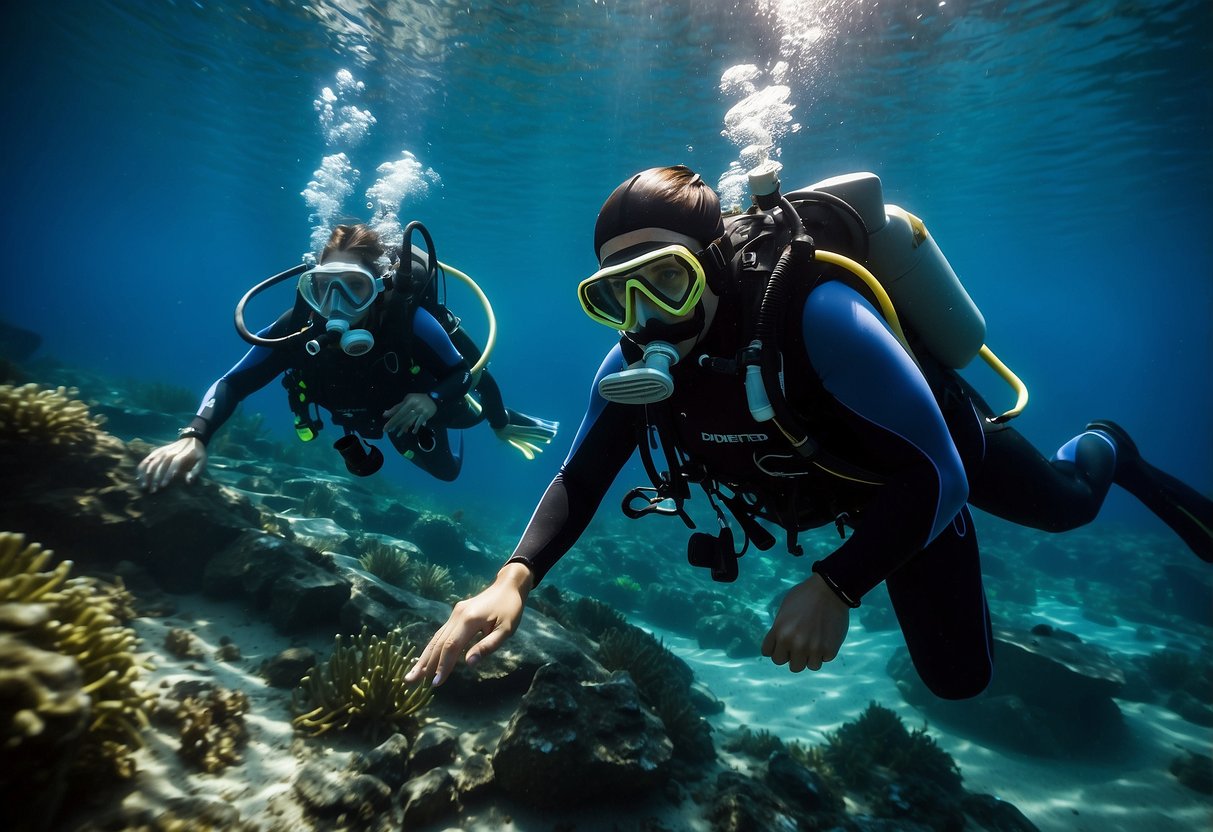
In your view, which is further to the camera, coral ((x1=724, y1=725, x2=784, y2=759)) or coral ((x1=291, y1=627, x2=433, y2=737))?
coral ((x1=724, y1=725, x2=784, y2=759))

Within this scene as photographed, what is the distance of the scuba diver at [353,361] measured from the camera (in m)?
4.40

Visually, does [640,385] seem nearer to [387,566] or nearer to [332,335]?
[332,335]

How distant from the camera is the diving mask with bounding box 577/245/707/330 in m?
2.19

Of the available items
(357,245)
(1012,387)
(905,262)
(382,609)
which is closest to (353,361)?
(357,245)

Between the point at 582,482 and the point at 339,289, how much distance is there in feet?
11.6

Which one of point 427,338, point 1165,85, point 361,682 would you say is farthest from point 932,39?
point 361,682

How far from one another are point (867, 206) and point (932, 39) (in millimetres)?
15128

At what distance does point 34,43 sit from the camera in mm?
18297

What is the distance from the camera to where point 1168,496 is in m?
4.03

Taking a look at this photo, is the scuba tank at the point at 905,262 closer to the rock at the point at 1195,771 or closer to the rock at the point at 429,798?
the rock at the point at 429,798

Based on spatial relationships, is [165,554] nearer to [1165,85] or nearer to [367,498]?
[367,498]

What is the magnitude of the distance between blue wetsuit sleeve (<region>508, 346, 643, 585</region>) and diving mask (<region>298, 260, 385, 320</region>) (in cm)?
306

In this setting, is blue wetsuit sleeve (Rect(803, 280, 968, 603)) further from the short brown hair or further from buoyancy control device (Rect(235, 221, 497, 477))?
the short brown hair

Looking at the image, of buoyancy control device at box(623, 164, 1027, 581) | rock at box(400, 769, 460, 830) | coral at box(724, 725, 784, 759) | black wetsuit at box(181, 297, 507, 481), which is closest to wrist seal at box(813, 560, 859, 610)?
buoyancy control device at box(623, 164, 1027, 581)
